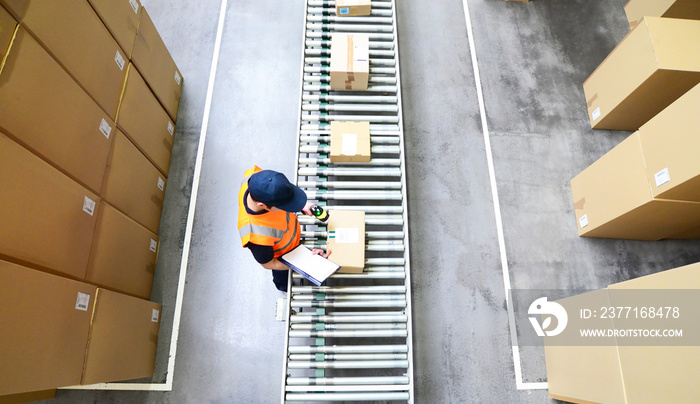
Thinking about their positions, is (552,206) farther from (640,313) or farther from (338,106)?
(338,106)

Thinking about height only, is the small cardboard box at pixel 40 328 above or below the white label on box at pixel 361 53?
below

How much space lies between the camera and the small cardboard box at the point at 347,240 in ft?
11.7

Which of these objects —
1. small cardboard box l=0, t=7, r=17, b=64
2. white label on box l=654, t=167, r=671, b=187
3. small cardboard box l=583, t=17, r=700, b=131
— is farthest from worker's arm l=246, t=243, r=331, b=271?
small cardboard box l=583, t=17, r=700, b=131

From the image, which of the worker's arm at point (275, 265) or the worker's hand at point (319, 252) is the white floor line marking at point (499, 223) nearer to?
the worker's hand at point (319, 252)

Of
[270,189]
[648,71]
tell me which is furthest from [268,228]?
[648,71]

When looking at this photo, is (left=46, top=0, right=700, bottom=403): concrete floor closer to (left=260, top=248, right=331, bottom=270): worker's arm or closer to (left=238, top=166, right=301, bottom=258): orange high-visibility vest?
(left=260, top=248, right=331, bottom=270): worker's arm

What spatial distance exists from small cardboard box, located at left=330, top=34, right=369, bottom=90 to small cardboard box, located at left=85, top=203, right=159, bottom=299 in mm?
2481

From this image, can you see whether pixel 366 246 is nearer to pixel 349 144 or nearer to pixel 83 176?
pixel 349 144

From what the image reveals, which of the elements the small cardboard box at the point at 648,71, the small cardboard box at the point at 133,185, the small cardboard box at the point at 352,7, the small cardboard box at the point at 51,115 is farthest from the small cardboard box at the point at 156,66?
the small cardboard box at the point at 648,71

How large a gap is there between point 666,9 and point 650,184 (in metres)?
2.69

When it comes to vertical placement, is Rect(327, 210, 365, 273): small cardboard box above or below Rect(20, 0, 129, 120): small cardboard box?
below

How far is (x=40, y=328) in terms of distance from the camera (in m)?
2.59

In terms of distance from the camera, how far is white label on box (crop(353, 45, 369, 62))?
4.33 meters

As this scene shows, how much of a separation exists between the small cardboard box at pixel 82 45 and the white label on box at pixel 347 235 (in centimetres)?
221
